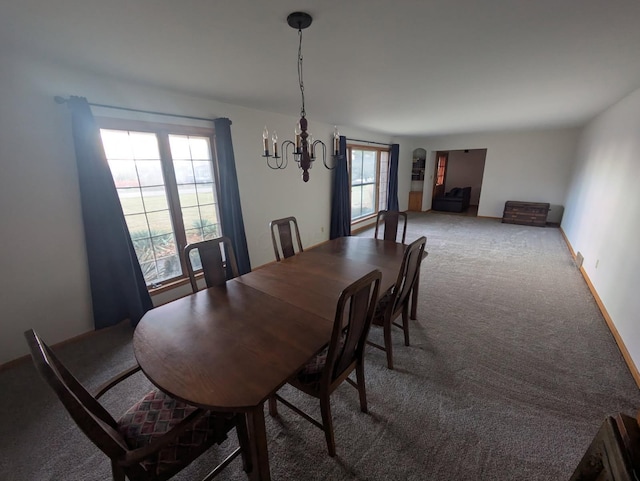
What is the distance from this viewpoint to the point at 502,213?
706 cm

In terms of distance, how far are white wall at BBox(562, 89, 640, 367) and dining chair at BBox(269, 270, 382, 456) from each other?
7.15 ft

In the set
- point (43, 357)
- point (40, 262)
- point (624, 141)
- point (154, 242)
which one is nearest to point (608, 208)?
point (624, 141)

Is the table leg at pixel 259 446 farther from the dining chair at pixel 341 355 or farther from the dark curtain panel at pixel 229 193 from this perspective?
the dark curtain panel at pixel 229 193

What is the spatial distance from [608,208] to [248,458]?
4419 mm

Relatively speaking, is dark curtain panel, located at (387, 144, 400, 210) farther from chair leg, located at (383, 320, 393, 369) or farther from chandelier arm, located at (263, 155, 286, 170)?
chair leg, located at (383, 320, 393, 369)

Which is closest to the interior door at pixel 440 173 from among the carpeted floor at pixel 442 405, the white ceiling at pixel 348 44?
the white ceiling at pixel 348 44

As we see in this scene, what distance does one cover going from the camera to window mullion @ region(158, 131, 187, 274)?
2.73 meters

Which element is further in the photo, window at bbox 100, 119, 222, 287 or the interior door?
the interior door

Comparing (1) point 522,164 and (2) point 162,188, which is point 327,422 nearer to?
(2) point 162,188

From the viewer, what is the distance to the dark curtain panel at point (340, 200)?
5055mm

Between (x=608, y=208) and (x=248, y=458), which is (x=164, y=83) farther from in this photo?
(x=608, y=208)

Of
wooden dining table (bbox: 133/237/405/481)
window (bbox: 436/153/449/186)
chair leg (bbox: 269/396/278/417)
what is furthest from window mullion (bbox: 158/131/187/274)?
window (bbox: 436/153/449/186)

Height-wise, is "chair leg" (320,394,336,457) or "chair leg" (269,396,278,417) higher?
"chair leg" (320,394,336,457)

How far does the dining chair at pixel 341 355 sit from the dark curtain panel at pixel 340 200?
388 cm
